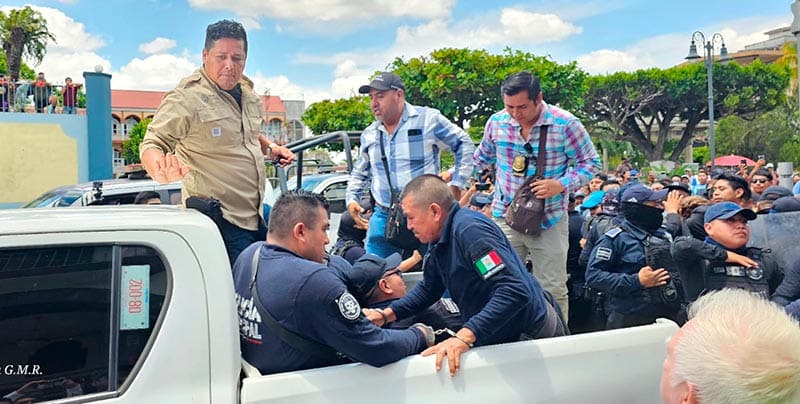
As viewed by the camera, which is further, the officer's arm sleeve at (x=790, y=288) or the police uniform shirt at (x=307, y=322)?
the officer's arm sleeve at (x=790, y=288)

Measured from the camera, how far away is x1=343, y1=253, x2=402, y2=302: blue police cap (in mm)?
2818

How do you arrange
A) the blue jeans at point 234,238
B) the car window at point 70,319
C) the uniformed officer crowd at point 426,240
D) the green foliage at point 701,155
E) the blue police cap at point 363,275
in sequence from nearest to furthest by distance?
the car window at point 70,319
the uniformed officer crowd at point 426,240
the blue police cap at point 363,275
the blue jeans at point 234,238
the green foliage at point 701,155

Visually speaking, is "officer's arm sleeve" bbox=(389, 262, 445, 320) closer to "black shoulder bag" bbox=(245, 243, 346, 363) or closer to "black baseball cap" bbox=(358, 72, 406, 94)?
"black shoulder bag" bbox=(245, 243, 346, 363)

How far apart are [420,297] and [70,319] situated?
4.90 ft

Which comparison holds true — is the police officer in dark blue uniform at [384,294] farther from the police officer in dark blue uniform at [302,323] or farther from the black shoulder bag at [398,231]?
the black shoulder bag at [398,231]

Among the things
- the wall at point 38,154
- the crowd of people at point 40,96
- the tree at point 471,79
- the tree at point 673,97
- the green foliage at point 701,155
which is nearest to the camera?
the wall at point 38,154

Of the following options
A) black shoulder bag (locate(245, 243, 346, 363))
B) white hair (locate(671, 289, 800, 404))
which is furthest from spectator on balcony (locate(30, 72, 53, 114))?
white hair (locate(671, 289, 800, 404))

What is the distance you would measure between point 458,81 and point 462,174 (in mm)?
19757

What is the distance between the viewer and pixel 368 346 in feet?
6.64

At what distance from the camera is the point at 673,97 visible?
41.3 meters

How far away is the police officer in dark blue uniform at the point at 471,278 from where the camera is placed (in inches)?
93.3

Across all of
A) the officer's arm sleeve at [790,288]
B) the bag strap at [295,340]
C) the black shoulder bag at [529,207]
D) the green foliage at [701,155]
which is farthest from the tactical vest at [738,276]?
the green foliage at [701,155]

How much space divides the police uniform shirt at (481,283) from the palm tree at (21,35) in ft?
97.7

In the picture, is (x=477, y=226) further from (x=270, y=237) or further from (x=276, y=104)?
(x=276, y=104)
